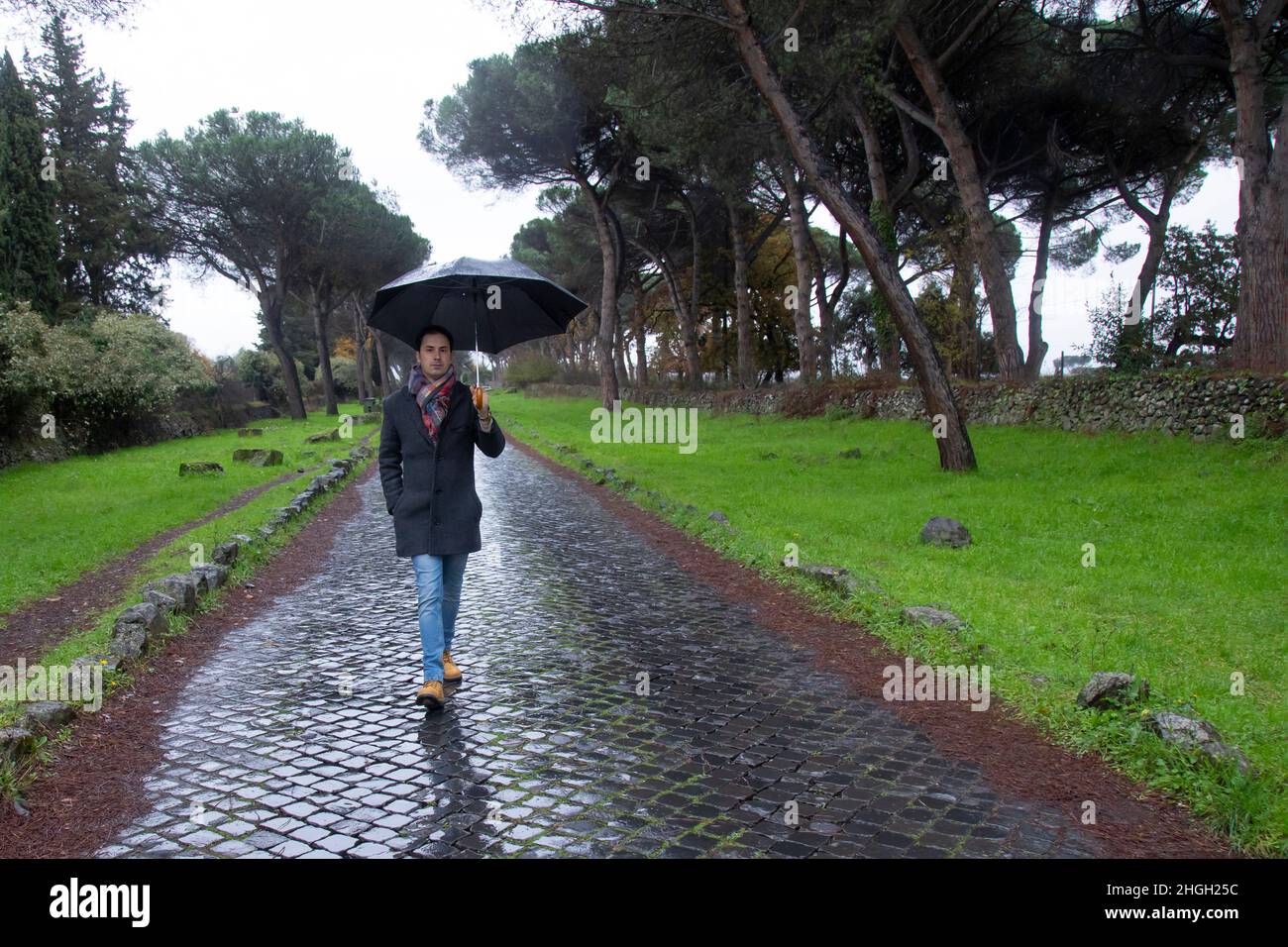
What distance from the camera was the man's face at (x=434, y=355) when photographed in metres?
5.09

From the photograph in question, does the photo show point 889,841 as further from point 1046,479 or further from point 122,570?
point 1046,479

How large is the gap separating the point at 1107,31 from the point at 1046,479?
1165 centimetres

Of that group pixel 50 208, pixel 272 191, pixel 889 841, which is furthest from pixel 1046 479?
pixel 272 191

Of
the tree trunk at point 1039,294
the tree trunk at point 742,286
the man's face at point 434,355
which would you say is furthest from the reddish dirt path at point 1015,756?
the tree trunk at point 742,286

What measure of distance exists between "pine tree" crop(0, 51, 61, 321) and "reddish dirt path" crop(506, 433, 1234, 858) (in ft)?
92.1

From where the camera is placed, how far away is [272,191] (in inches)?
1449

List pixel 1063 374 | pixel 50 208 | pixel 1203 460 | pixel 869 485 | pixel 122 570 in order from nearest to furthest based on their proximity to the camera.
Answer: pixel 122 570 → pixel 1203 460 → pixel 869 485 → pixel 1063 374 → pixel 50 208

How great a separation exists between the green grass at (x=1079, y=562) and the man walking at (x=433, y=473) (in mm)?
3139

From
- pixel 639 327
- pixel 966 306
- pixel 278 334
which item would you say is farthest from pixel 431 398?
pixel 639 327

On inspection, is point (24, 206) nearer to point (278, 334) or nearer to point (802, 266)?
point (278, 334)

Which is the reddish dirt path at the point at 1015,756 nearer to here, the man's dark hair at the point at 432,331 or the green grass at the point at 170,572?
the man's dark hair at the point at 432,331

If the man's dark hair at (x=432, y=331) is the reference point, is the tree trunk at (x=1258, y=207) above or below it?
above

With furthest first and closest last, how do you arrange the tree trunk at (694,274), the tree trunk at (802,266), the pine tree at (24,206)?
the tree trunk at (694,274)
the pine tree at (24,206)
the tree trunk at (802,266)

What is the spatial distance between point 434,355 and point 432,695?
1.95 meters
